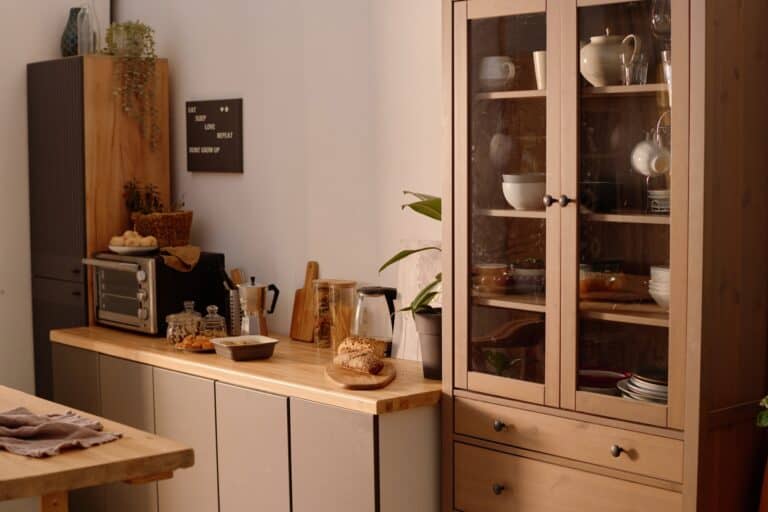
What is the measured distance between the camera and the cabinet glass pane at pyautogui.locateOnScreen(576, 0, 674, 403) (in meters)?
2.93

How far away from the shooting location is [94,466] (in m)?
2.78

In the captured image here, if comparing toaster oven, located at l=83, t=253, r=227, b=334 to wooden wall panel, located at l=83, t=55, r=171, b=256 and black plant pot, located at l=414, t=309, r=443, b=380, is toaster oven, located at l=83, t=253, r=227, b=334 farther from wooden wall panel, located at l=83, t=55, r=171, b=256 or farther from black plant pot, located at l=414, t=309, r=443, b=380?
black plant pot, located at l=414, t=309, r=443, b=380

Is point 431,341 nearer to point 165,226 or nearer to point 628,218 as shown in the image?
point 628,218

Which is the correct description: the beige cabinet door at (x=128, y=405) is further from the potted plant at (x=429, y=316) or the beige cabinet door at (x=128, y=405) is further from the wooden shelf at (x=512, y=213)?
the wooden shelf at (x=512, y=213)

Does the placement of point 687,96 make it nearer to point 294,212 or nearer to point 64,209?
point 294,212

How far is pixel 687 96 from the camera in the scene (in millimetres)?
2809

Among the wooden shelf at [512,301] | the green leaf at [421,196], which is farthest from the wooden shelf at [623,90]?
the green leaf at [421,196]

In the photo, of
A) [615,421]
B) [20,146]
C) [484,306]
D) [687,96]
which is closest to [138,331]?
[20,146]

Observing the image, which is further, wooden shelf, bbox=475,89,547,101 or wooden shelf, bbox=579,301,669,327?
wooden shelf, bbox=475,89,547,101

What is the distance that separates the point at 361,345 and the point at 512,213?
791 millimetres

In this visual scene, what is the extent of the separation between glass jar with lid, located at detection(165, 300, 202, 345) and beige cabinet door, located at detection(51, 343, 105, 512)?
42 cm

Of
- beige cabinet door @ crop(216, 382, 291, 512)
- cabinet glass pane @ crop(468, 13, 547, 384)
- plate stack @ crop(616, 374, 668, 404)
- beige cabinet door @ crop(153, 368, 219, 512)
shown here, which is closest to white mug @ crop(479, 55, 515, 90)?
cabinet glass pane @ crop(468, 13, 547, 384)

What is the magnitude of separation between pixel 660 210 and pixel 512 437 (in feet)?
2.74

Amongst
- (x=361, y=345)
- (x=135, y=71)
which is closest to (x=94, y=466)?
(x=361, y=345)
